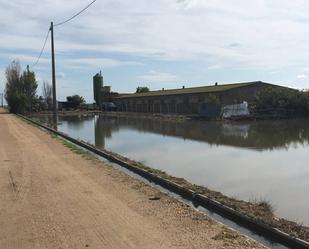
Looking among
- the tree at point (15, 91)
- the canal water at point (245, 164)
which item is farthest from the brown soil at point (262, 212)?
the tree at point (15, 91)

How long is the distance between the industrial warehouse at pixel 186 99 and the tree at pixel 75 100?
6611 millimetres

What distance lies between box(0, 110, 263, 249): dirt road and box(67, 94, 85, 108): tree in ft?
335

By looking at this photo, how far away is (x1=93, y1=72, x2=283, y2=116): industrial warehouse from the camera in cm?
6019

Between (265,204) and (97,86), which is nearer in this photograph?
(265,204)

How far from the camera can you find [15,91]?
3625 inches

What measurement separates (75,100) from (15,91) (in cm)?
2464

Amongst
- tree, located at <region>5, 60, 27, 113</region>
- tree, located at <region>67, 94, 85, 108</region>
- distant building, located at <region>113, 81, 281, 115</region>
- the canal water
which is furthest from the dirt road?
tree, located at <region>67, 94, 85, 108</region>

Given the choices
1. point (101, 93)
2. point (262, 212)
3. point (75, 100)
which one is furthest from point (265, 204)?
point (75, 100)

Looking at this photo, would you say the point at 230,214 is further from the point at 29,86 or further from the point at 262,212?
the point at 29,86

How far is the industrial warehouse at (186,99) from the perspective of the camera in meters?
60.2

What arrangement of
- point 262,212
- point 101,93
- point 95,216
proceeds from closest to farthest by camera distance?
point 95,216 < point 262,212 < point 101,93

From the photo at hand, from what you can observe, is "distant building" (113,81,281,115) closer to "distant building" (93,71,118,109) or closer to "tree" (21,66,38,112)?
"distant building" (93,71,118,109)

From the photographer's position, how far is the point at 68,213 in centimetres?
928

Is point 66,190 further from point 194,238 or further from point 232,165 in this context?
point 232,165
